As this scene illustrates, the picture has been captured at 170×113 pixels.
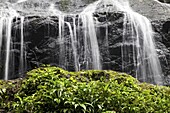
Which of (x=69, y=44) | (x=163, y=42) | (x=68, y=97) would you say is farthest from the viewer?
(x=163, y=42)

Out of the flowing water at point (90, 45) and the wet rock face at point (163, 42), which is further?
the wet rock face at point (163, 42)

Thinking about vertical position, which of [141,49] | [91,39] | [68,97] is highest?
[91,39]

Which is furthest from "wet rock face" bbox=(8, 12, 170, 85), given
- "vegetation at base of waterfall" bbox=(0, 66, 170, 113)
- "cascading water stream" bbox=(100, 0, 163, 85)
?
"vegetation at base of waterfall" bbox=(0, 66, 170, 113)

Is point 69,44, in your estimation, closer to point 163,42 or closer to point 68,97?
point 163,42

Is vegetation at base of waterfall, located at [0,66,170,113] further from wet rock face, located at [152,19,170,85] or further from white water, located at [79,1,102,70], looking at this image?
wet rock face, located at [152,19,170,85]

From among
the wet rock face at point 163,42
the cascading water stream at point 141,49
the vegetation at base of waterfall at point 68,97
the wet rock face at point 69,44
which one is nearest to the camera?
the vegetation at base of waterfall at point 68,97

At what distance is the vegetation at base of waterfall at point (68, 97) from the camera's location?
145 inches

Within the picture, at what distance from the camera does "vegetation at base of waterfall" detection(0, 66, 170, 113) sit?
145 inches

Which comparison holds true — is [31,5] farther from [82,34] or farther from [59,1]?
[82,34]

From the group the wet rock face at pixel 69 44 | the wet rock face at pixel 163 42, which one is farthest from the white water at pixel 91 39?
the wet rock face at pixel 163 42

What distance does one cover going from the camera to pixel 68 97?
3699mm

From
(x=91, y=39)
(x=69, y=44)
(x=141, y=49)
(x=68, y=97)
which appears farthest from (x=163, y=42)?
(x=68, y=97)

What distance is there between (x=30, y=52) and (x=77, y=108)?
6802 millimetres

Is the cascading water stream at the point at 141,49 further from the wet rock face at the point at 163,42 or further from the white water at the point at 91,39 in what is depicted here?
the white water at the point at 91,39
